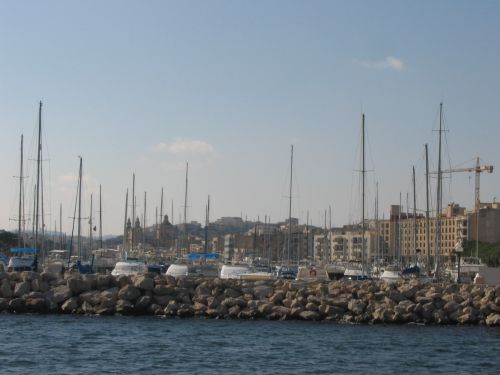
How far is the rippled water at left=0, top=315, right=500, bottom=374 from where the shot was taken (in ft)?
89.9

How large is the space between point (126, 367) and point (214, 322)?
12.3 meters

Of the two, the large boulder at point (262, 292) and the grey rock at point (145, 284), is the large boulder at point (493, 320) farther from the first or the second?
the grey rock at point (145, 284)

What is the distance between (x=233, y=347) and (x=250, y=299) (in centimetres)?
1088

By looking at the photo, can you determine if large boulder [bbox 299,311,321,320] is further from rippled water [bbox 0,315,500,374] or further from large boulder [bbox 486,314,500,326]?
large boulder [bbox 486,314,500,326]

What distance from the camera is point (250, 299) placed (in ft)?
139

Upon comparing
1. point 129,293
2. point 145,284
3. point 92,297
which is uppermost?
point 145,284

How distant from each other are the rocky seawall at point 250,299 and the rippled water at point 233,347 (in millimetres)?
1361

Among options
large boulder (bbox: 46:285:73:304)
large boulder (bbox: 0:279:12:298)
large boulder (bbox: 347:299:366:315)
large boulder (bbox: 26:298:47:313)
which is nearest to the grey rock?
large boulder (bbox: 46:285:73:304)

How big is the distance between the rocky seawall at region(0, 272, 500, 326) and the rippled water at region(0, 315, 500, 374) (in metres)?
1.36

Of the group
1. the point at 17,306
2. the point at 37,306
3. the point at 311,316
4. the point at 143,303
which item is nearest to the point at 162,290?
the point at 143,303

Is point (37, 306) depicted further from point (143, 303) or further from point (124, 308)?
point (143, 303)

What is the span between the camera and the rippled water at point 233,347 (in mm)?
27391

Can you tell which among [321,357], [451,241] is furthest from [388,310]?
[451,241]

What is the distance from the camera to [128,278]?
44.1m
